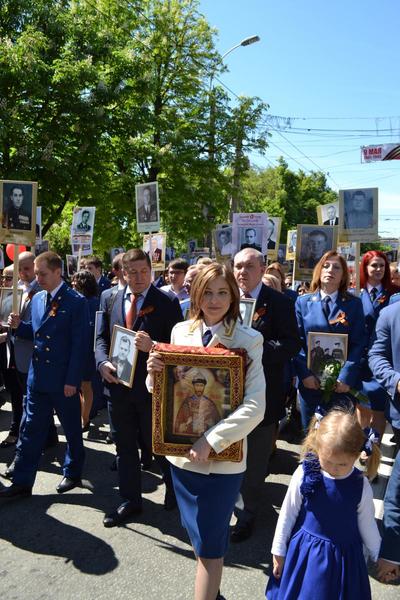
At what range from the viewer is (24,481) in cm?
448

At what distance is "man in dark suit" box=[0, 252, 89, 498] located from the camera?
450cm

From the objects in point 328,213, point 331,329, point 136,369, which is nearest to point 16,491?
point 136,369

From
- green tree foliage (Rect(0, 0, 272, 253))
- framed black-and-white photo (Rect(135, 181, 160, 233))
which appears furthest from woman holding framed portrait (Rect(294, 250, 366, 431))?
green tree foliage (Rect(0, 0, 272, 253))

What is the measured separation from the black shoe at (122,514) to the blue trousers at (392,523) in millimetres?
1978

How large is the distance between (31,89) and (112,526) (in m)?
13.0

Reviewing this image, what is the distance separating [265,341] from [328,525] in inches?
67.5

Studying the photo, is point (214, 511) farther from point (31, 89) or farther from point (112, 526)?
point (31, 89)

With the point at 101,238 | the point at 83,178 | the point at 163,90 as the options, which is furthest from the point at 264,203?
the point at 83,178

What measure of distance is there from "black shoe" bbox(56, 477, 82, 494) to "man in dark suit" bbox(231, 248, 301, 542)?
5.28 feet

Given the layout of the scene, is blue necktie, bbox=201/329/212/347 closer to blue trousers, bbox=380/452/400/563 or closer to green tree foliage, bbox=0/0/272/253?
blue trousers, bbox=380/452/400/563

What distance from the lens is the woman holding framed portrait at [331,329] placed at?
4.35m

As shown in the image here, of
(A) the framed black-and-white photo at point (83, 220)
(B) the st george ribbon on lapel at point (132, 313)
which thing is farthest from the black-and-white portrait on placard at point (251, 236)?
(A) the framed black-and-white photo at point (83, 220)

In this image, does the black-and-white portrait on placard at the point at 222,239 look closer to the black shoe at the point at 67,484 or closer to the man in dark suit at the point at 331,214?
the man in dark suit at the point at 331,214

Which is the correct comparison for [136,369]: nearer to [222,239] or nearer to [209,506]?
[209,506]
